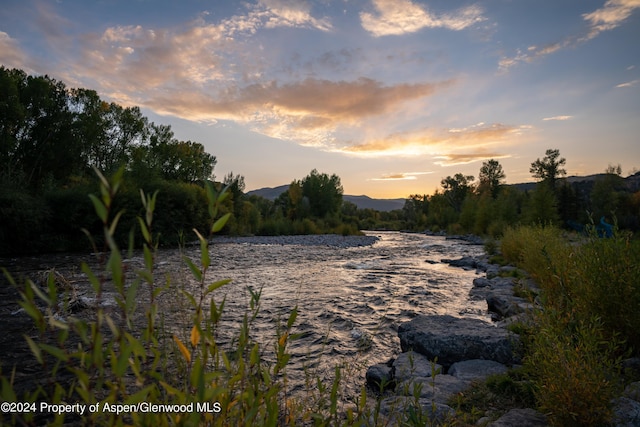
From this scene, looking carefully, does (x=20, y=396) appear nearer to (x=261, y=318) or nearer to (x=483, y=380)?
(x=261, y=318)

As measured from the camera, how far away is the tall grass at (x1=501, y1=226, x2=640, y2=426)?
279cm

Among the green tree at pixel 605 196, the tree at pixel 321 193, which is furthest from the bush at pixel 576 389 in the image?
the tree at pixel 321 193

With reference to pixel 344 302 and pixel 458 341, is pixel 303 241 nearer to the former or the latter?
pixel 344 302

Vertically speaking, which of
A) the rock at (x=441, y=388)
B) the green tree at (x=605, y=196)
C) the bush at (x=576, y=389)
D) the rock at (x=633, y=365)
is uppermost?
the green tree at (x=605, y=196)

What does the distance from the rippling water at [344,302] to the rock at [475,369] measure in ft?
3.93

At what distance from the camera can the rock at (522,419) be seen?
3100 mm

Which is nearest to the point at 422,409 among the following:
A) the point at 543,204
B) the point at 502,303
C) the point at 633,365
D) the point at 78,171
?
the point at 633,365

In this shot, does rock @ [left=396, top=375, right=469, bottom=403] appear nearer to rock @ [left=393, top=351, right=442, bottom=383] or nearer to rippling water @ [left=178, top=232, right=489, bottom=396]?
rock @ [left=393, top=351, right=442, bottom=383]

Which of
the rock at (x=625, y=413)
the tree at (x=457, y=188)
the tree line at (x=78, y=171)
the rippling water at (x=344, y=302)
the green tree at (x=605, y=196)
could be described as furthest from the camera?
the tree at (x=457, y=188)

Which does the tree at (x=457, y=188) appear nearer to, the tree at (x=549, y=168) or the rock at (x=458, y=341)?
the tree at (x=549, y=168)

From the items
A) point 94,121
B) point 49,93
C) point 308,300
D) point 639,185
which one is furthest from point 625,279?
point 639,185

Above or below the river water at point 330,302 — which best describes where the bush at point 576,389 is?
above

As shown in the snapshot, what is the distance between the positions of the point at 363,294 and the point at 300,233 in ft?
115

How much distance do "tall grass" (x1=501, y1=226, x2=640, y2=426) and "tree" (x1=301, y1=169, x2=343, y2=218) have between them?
56339mm
